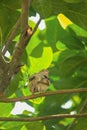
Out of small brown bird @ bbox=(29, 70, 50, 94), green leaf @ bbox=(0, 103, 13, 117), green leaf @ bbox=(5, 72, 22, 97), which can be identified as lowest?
green leaf @ bbox=(0, 103, 13, 117)

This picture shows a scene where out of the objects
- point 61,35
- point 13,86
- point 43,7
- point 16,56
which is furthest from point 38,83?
point 61,35

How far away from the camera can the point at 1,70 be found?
0.64m

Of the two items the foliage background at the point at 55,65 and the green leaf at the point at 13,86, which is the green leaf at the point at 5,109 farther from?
the green leaf at the point at 13,86

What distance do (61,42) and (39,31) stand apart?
82 millimetres

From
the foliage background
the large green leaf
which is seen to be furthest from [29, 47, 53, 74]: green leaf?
the large green leaf

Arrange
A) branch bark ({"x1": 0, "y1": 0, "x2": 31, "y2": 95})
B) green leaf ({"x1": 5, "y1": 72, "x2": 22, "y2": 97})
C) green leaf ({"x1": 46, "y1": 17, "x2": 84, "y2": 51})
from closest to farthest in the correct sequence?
branch bark ({"x1": 0, "y1": 0, "x2": 31, "y2": 95}) → green leaf ({"x1": 5, "y1": 72, "x2": 22, "y2": 97}) → green leaf ({"x1": 46, "y1": 17, "x2": 84, "y2": 51})

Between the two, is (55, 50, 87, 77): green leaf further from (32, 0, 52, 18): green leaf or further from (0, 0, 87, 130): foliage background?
(32, 0, 52, 18): green leaf

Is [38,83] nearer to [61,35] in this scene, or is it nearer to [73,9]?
[73,9]

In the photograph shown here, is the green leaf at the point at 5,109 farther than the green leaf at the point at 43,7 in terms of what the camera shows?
Yes

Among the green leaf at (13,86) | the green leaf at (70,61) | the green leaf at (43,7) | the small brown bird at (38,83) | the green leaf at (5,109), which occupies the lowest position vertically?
the green leaf at (5,109)

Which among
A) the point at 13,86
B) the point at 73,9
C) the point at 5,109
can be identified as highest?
the point at 73,9

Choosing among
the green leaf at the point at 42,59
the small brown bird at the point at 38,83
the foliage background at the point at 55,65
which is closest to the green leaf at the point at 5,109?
the foliage background at the point at 55,65

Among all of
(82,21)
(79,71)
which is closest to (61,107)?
(79,71)

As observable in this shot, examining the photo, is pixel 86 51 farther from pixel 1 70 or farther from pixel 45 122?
pixel 1 70
